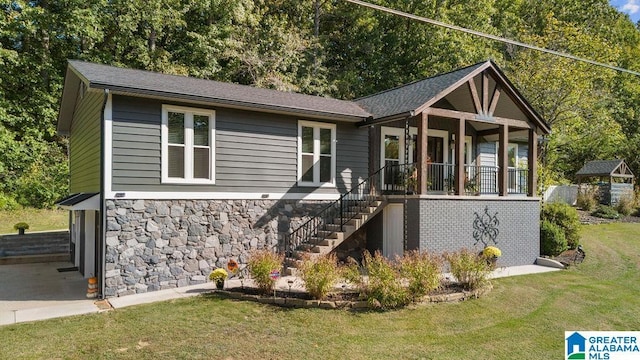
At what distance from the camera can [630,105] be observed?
3556cm

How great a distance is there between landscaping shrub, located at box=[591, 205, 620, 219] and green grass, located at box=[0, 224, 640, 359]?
14686mm

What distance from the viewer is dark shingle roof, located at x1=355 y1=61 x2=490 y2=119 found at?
36.3ft

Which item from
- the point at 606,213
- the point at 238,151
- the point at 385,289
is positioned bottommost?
the point at 385,289

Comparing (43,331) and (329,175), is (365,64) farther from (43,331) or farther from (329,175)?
(43,331)

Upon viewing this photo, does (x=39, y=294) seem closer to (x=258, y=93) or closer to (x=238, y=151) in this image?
(x=238, y=151)

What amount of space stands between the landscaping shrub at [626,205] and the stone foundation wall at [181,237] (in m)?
21.2

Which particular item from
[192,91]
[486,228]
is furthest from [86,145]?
[486,228]

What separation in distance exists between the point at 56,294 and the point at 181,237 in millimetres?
2905

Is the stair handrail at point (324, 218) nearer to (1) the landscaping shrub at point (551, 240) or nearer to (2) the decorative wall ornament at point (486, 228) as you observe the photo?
(2) the decorative wall ornament at point (486, 228)

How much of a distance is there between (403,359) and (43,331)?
557 centimetres

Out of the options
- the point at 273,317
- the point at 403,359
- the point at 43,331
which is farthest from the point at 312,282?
the point at 43,331

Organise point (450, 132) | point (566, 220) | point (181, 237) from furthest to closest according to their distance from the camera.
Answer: point (450, 132), point (566, 220), point (181, 237)

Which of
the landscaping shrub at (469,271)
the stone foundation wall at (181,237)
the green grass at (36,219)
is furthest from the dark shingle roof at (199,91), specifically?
the green grass at (36,219)

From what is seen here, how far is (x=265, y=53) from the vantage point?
23.2 meters
